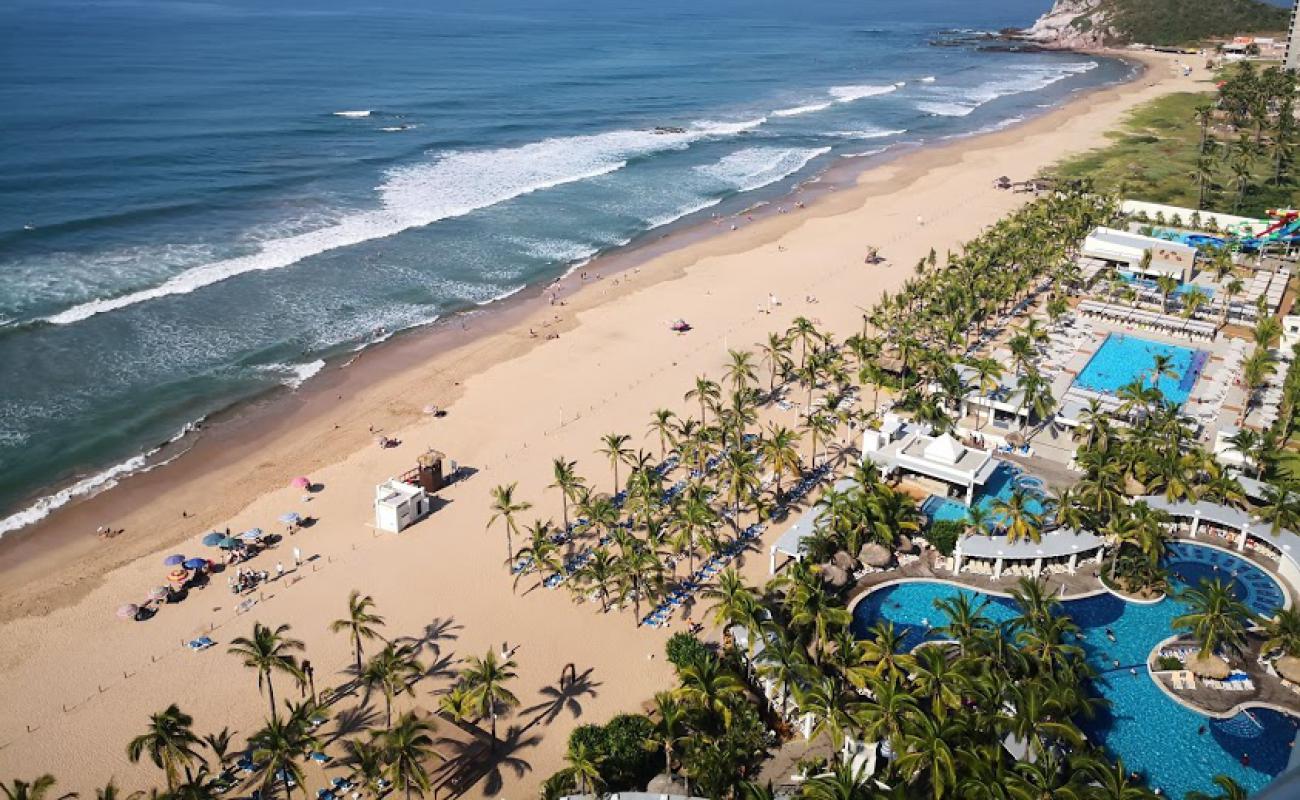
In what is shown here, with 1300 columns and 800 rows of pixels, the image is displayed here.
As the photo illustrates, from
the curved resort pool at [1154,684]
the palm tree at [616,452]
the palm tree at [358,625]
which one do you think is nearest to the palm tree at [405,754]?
the palm tree at [358,625]

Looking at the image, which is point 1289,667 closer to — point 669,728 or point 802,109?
point 669,728

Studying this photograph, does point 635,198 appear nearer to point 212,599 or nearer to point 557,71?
point 212,599

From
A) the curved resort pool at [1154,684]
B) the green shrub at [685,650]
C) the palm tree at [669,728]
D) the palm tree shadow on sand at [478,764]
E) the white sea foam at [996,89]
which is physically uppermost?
the white sea foam at [996,89]

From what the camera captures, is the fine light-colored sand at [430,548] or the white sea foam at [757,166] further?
the white sea foam at [757,166]

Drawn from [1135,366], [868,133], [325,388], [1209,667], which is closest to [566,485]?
[325,388]

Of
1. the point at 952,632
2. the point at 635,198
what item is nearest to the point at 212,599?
the point at 952,632

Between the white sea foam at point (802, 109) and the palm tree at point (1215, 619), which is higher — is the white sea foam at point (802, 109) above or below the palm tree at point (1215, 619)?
above

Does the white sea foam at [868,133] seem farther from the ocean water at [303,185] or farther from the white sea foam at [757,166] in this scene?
the white sea foam at [757,166]
